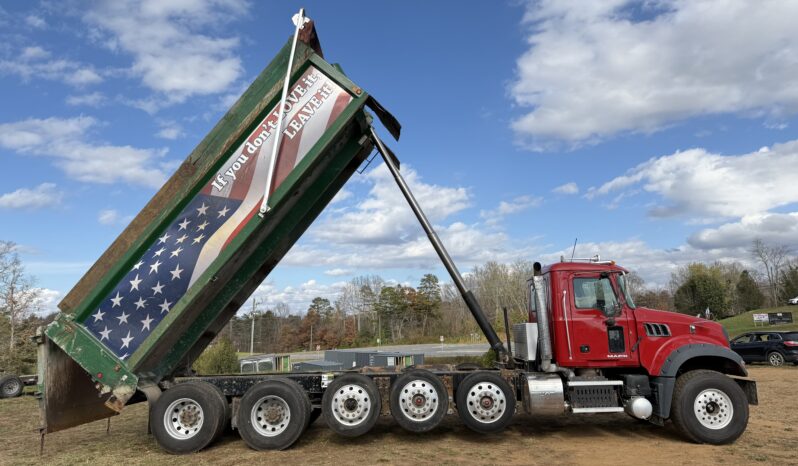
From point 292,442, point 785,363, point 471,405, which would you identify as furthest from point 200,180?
point 785,363

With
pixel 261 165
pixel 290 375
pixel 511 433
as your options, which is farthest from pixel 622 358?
pixel 261 165

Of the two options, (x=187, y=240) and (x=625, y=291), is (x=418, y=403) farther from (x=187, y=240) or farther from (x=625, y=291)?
(x=187, y=240)

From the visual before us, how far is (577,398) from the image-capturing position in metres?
7.13

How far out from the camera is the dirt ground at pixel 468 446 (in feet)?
20.9

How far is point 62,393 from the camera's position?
22.0 feet

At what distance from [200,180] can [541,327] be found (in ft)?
17.3

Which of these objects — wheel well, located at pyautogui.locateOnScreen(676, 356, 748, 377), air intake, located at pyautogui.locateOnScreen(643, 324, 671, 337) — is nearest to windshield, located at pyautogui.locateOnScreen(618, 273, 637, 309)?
air intake, located at pyautogui.locateOnScreen(643, 324, 671, 337)

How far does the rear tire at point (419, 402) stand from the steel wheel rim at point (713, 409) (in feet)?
11.6

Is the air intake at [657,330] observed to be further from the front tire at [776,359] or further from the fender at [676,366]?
the front tire at [776,359]

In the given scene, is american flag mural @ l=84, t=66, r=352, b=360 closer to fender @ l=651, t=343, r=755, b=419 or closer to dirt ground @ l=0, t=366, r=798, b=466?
dirt ground @ l=0, t=366, r=798, b=466

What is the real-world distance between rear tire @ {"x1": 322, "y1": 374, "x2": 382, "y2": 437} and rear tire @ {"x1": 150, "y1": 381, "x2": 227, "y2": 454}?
1494 millimetres

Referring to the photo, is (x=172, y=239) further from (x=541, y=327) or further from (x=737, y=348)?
(x=737, y=348)

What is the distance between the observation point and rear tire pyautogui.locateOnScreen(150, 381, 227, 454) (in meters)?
6.80

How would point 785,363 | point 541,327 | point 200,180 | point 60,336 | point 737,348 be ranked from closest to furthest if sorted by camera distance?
point 60,336 → point 200,180 → point 541,327 → point 785,363 → point 737,348
